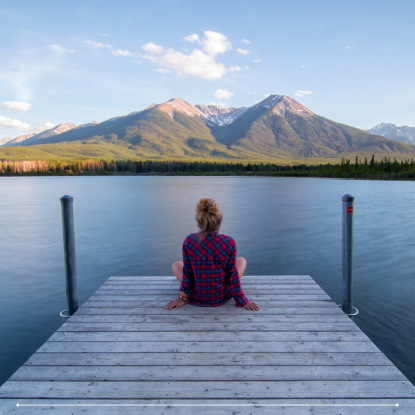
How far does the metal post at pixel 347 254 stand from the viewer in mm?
6527

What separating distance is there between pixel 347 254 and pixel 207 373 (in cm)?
393

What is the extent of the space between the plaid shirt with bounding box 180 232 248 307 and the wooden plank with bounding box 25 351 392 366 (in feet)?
4.41

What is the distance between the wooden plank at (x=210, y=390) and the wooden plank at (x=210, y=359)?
1.21 feet

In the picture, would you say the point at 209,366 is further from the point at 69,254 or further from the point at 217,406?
the point at 69,254

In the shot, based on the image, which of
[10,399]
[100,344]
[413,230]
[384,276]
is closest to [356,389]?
[100,344]

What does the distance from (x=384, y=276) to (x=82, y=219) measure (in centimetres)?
2333

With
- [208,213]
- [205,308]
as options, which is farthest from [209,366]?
[208,213]

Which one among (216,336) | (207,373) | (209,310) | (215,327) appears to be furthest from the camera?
(209,310)

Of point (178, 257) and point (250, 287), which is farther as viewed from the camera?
point (178, 257)

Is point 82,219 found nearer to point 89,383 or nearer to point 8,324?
point 8,324

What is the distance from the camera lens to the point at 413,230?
2205cm

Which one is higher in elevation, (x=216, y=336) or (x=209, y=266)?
(x=209, y=266)

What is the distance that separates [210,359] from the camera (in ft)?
14.2

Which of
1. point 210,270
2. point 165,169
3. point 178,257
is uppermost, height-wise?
point 165,169
